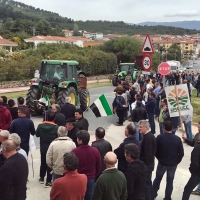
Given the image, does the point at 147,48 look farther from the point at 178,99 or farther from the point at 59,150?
the point at 59,150

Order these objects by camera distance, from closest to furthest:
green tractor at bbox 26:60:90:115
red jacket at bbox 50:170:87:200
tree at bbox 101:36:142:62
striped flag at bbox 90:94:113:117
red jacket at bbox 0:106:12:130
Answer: red jacket at bbox 50:170:87:200
red jacket at bbox 0:106:12:130
striped flag at bbox 90:94:113:117
green tractor at bbox 26:60:90:115
tree at bbox 101:36:142:62

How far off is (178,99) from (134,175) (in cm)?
386

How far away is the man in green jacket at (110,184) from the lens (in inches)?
172

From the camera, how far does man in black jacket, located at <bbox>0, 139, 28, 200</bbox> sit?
4.38 metres

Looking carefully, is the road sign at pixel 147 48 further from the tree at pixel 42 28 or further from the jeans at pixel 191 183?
the tree at pixel 42 28

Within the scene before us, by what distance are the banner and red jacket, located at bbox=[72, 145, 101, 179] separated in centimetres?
326

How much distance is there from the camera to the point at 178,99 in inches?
322

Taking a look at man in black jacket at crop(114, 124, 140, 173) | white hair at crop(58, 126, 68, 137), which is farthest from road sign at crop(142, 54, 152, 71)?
white hair at crop(58, 126, 68, 137)

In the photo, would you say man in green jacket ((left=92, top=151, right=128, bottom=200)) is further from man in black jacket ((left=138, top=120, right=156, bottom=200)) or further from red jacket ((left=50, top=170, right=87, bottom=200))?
man in black jacket ((left=138, top=120, right=156, bottom=200))

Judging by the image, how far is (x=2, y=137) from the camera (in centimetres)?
552

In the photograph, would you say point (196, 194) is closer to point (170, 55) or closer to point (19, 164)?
point (19, 164)

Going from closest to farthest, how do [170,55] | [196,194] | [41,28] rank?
[196,194] → [170,55] → [41,28]

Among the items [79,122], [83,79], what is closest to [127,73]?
[83,79]

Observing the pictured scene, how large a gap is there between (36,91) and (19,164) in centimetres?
1024
